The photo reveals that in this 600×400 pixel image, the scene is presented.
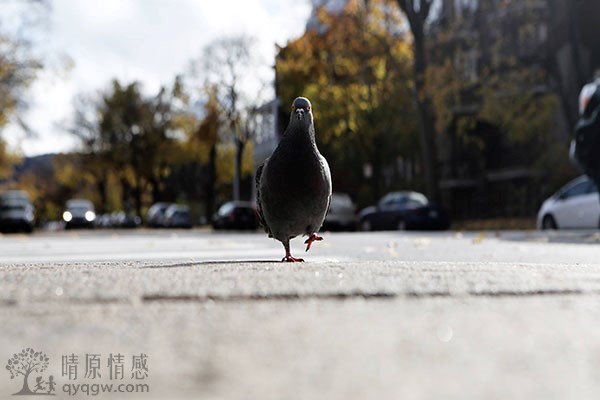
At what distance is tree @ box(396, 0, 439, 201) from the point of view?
106 feet

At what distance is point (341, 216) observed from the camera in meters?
32.9

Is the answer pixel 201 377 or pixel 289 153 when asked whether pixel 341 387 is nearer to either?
pixel 201 377

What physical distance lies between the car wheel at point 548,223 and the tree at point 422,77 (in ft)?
27.8

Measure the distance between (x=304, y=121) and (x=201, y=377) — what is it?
14.9 ft

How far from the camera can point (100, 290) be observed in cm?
497

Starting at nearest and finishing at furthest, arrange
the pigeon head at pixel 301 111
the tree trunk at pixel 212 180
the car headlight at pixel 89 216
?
the pigeon head at pixel 301 111, the car headlight at pixel 89 216, the tree trunk at pixel 212 180

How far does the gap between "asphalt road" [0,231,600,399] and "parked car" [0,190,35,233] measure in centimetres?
3655

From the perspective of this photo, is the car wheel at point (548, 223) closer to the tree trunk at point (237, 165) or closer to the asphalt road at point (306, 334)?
the asphalt road at point (306, 334)

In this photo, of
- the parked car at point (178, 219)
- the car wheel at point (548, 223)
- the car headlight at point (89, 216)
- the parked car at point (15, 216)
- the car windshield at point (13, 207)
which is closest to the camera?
the car wheel at point (548, 223)

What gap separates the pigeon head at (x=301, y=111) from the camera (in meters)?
7.37

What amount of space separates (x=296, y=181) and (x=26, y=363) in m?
4.15

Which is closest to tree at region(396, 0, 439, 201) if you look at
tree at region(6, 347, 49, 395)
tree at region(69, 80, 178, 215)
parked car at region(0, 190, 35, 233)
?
parked car at region(0, 190, 35, 233)

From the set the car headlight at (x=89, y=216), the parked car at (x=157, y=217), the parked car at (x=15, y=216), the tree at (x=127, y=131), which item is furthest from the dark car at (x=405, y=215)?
the tree at (x=127, y=131)

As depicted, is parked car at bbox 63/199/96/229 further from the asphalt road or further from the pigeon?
the asphalt road
